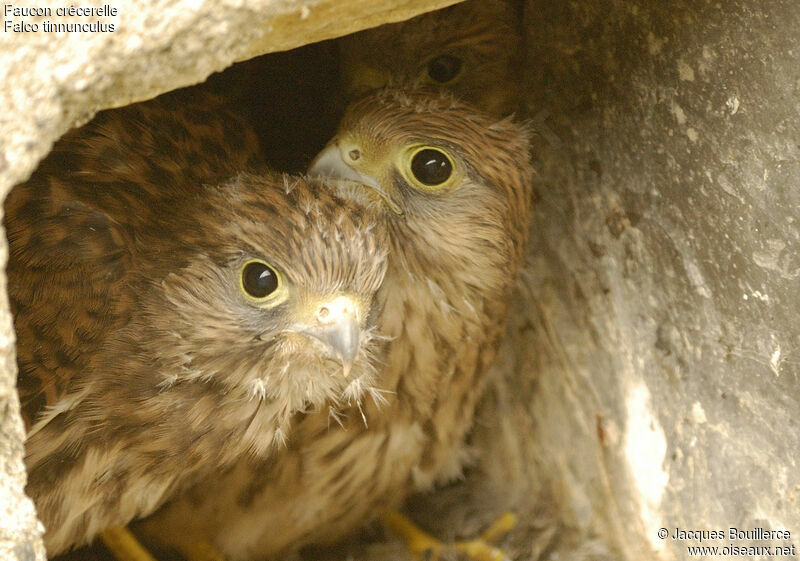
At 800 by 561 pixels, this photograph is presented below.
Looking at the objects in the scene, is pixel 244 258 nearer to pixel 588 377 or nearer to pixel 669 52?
pixel 669 52

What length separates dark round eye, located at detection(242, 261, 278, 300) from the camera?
1969mm

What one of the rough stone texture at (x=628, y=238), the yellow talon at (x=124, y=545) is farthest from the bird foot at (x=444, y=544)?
the yellow talon at (x=124, y=545)

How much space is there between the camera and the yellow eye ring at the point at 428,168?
226cm

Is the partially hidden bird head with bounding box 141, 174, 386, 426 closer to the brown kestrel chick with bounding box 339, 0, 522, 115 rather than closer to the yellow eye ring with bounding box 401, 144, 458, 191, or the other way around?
the yellow eye ring with bounding box 401, 144, 458, 191

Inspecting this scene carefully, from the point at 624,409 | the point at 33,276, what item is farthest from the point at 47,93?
the point at 624,409

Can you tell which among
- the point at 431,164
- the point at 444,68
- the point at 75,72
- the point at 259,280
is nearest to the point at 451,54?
the point at 444,68

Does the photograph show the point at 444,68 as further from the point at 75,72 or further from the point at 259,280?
the point at 75,72

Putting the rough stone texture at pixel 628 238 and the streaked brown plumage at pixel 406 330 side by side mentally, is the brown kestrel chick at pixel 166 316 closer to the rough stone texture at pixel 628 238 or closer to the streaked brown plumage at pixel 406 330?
the streaked brown plumage at pixel 406 330

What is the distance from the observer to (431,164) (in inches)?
88.7

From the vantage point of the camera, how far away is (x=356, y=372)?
213cm

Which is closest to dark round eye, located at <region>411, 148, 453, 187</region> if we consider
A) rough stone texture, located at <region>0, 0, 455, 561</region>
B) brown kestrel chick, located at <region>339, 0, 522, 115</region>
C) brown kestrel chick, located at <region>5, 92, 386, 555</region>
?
brown kestrel chick, located at <region>5, 92, 386, 555</region>

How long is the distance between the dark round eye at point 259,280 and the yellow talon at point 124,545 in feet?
3.61

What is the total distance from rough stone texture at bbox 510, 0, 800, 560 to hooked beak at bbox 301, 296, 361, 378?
0.89 metres

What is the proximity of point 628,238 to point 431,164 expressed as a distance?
624mm
